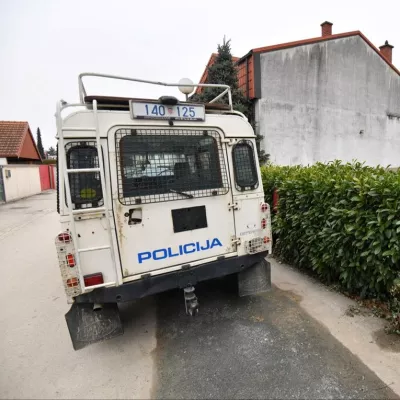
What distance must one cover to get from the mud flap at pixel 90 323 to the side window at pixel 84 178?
1.17 m

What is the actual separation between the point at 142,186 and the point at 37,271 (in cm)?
421

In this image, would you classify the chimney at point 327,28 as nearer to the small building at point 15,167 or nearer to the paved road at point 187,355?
the paved road at point 187,355

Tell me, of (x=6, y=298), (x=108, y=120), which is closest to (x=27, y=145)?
(x=6, y=298)

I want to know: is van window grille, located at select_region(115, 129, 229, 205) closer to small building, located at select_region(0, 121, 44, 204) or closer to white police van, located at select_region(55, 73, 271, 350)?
white police van, located at select_region(55, 73, 271, 350)

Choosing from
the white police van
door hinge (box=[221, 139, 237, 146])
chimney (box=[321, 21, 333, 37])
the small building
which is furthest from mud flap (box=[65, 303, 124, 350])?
the small building

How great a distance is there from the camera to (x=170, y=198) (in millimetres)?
3062

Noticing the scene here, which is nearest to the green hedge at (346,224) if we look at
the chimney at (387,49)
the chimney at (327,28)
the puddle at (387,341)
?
the puddle at (387,341)

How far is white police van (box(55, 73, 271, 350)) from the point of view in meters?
2.68

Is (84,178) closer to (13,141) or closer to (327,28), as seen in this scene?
(327,28)

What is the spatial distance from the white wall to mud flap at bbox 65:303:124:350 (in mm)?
17401

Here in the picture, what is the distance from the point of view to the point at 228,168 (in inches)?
134

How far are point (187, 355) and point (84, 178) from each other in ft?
7.40

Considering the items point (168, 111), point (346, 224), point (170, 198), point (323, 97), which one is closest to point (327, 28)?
point (323, 97)

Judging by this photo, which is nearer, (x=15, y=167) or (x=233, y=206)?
(x=233, y=206)
